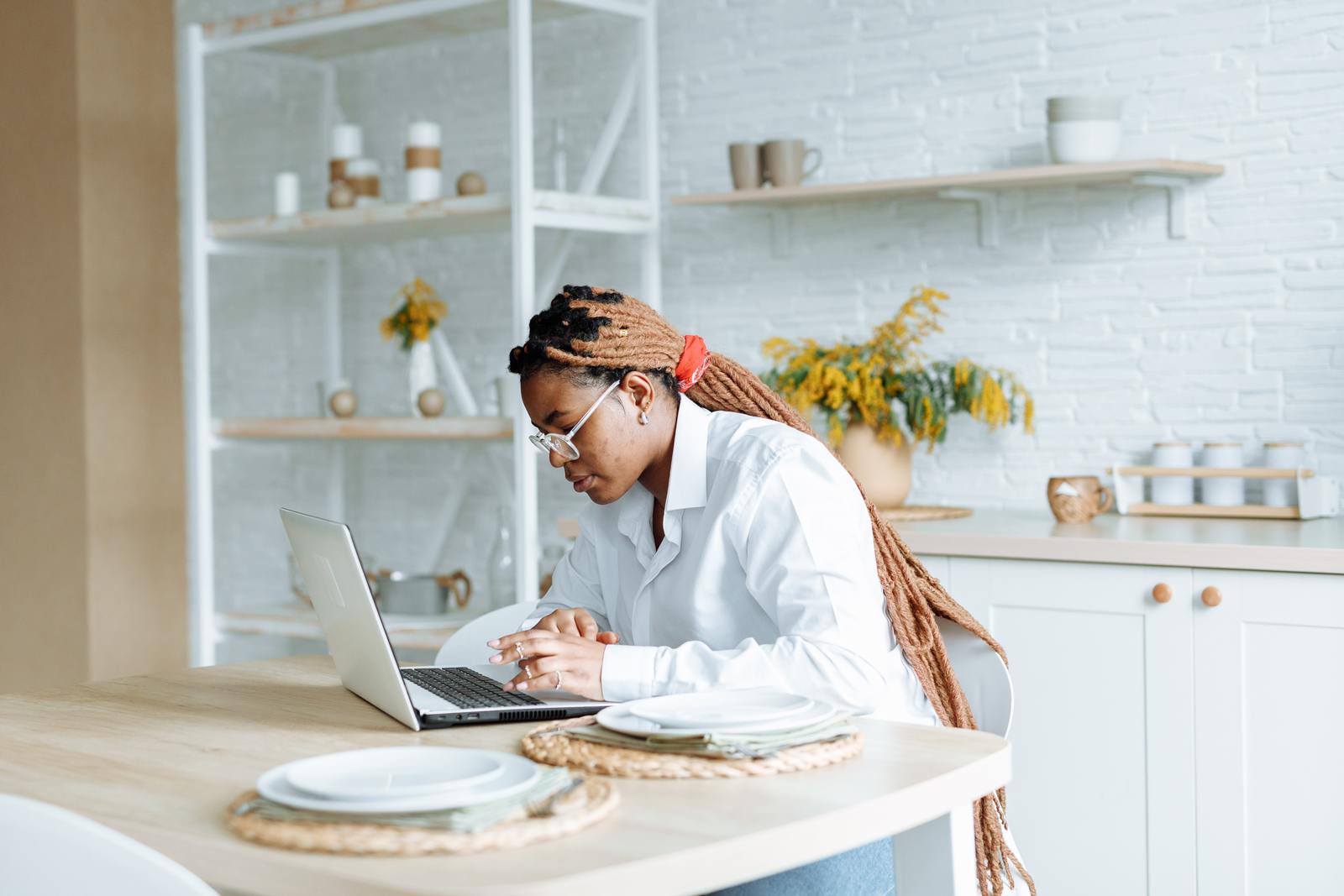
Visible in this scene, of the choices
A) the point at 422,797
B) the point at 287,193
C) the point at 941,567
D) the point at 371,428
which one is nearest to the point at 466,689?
the point at 422,797

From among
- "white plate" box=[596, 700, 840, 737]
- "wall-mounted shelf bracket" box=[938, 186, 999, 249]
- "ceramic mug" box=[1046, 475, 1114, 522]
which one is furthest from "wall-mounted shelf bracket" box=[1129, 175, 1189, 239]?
"white plate" box=[596, 700, 840, 737]

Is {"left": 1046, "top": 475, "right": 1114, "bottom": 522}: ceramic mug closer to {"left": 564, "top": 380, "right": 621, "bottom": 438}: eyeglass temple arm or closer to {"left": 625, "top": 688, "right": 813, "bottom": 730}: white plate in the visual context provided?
{"left": 564, "top": 380, "right": 621, "bottom": 438}: eyeglass temple arm

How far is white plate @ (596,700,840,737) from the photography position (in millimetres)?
1382

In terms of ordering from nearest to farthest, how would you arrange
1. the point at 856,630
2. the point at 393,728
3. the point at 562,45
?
the point at 393,728, the point at 856,630, the point at 562,45

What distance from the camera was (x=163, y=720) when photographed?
5.63ft

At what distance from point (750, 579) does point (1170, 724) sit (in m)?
1.23

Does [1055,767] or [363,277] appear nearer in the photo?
[1055,767]

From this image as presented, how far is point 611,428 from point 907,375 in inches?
60.4

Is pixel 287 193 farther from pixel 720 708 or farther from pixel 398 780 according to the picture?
pixel 398 780

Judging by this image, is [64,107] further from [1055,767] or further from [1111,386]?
[1055,767]

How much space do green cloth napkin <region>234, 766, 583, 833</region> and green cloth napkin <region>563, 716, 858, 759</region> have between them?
0.17m

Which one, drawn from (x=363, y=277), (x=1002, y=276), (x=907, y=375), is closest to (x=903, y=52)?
(x=1002, y=276)

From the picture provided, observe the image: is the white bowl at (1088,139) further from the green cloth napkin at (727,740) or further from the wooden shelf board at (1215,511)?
the green cloth napkin at (727,740)

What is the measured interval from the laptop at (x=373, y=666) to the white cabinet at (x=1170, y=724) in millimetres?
1388
